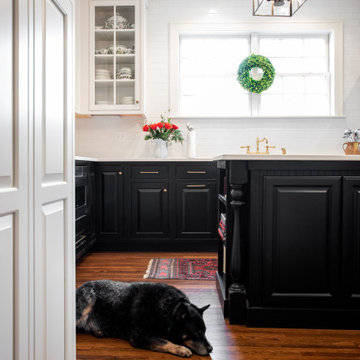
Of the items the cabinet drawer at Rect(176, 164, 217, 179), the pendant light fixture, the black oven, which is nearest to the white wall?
the cabinet drawer at Rect(176, 164, 217, 179)

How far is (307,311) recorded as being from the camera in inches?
73.2

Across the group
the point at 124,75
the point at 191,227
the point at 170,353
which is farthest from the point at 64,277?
the point at 124,75

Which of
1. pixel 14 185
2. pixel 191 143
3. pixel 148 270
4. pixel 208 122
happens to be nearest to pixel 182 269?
pixel 148 270

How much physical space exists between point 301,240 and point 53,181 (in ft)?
4.53

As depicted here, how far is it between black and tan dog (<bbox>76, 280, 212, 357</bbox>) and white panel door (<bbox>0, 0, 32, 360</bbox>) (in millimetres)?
862

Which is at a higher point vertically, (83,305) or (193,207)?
(193,207)

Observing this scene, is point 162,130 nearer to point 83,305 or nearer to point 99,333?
point 83,305

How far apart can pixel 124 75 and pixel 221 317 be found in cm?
296

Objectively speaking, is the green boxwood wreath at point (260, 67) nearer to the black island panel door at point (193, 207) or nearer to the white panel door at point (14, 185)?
the black island panel door at point (193, 207)

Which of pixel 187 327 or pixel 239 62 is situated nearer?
pixel 187 327

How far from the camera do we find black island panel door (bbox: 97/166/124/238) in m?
3.62

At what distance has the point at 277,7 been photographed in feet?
7.79

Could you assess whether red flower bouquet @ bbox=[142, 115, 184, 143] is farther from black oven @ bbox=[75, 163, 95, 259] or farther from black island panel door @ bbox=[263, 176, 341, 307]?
black island panel door @ bbox=[263, 176, 341, 307]

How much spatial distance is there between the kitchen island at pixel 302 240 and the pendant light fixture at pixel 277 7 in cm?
123
